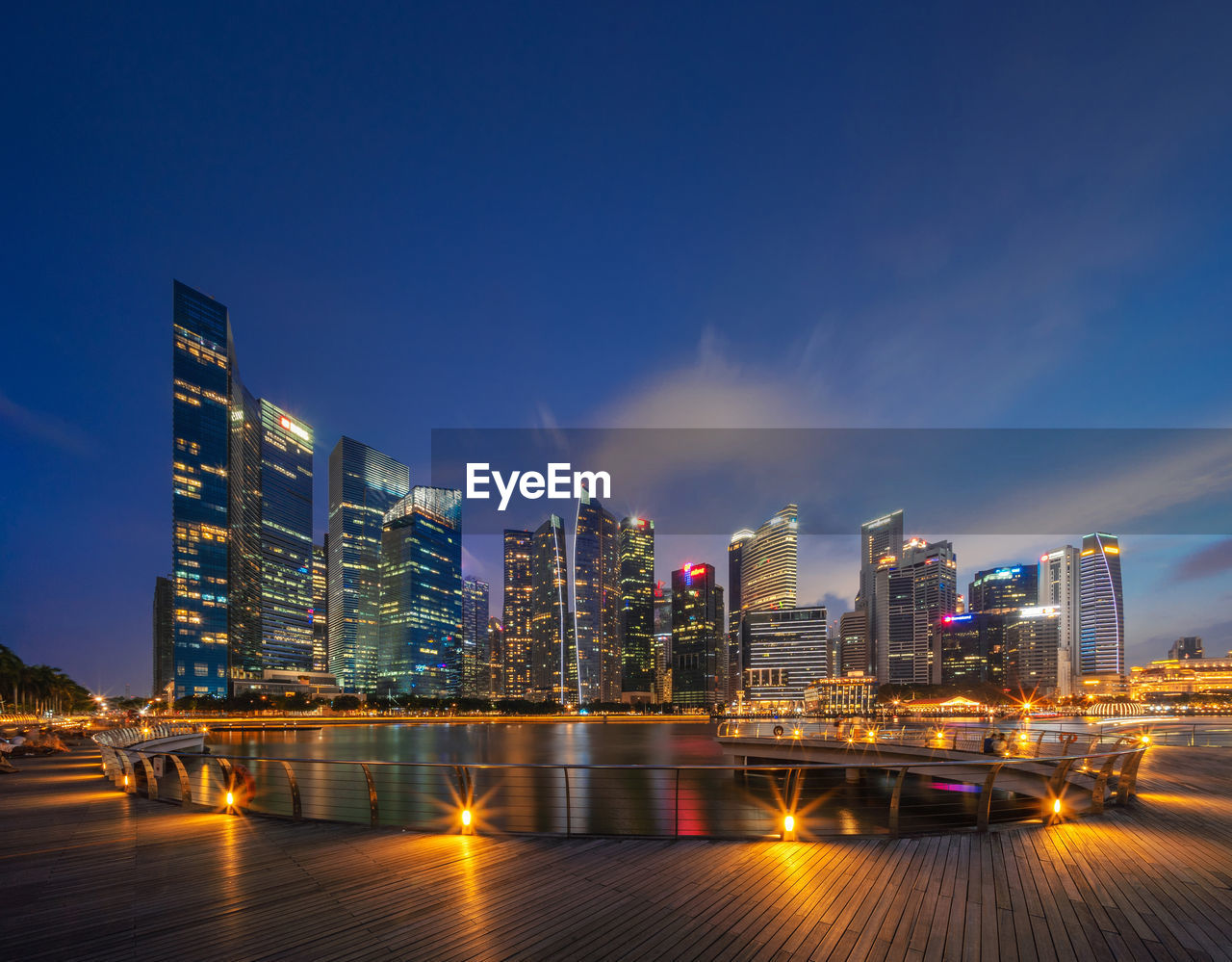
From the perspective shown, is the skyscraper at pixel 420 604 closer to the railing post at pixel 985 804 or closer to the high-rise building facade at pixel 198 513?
the high-rise building facade at pixel 198 513

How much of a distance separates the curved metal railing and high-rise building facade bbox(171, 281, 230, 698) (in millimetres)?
97319

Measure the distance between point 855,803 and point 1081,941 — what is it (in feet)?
81.5

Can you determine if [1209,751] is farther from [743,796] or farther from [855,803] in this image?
[743,796]

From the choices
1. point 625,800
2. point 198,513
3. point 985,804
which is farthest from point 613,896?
point 198,513

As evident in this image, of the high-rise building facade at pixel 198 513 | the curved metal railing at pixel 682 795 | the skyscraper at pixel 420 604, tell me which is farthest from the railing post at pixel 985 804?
the skyscraper at pixel 420 604

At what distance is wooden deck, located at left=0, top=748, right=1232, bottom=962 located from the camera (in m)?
4.55

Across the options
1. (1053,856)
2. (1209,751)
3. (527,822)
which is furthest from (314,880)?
(1209,751)

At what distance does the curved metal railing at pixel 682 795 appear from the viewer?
7.95 m

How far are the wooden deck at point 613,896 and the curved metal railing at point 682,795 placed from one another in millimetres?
699

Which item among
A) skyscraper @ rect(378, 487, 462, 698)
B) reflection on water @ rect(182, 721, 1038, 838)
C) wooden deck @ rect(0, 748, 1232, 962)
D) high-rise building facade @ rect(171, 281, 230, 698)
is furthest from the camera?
skyscraper @ rect(378, 487, 462, 698)

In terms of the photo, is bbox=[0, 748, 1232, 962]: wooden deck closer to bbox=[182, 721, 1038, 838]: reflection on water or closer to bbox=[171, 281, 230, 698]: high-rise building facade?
bbox=[182, 721, 1038, 838]: reflection on water

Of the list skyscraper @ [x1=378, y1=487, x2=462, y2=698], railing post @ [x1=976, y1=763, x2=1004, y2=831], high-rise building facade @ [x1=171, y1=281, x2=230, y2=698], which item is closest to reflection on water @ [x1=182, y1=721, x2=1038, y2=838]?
railing post @ [x1=976, y1=763, x2=1004, y2=831]

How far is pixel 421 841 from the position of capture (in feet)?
24.7

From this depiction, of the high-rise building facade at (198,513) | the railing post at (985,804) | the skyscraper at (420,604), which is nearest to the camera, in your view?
the railing post at (985,804)
